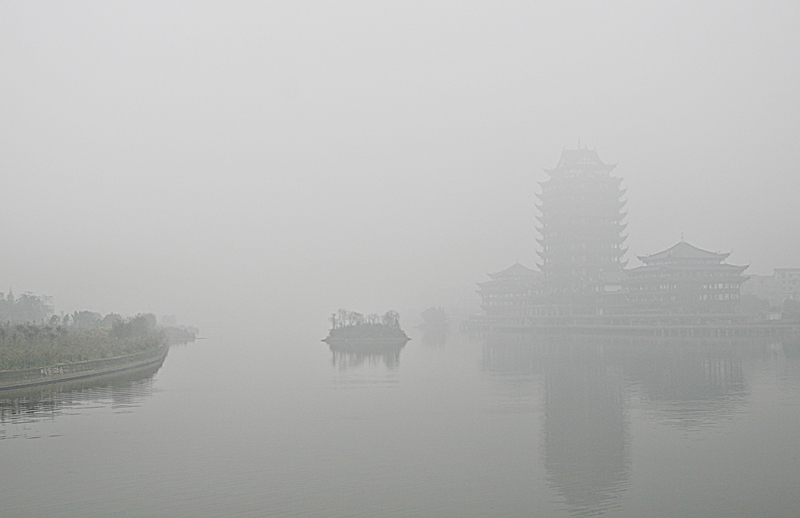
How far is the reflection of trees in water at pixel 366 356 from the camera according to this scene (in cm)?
5605

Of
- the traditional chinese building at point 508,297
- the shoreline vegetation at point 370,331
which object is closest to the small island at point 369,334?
the shoreline vegetation at point 370,331

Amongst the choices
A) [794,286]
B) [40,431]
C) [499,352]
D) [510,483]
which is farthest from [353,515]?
[794,286]

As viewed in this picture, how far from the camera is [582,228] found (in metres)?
121

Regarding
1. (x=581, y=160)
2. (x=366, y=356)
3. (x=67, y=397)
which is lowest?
(x=366, y=356)

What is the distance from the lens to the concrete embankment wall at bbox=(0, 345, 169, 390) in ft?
112

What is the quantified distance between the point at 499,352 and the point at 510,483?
51766 millimetres

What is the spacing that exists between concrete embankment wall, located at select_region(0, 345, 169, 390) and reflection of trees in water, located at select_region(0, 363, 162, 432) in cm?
58

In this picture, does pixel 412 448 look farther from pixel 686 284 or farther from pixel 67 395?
pixel 686 284

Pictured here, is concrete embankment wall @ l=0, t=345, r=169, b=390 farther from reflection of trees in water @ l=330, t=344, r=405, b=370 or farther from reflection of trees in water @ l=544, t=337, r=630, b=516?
reflection of trees in water @ l=544, t=337, r=630, b=516

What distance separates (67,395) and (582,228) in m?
99.2

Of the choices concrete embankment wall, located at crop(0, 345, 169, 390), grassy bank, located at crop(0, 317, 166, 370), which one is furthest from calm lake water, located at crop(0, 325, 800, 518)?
grassy bank, located at crop(0, 317, 166, 370)

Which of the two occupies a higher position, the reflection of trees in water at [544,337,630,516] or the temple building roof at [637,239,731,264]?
the temple building roof at [637,239,731,264]

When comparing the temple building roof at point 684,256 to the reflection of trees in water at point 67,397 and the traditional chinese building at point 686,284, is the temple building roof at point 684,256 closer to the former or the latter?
the traditional chinese building at point 686,284

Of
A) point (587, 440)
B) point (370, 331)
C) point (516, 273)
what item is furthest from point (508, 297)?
point (587, 440)
